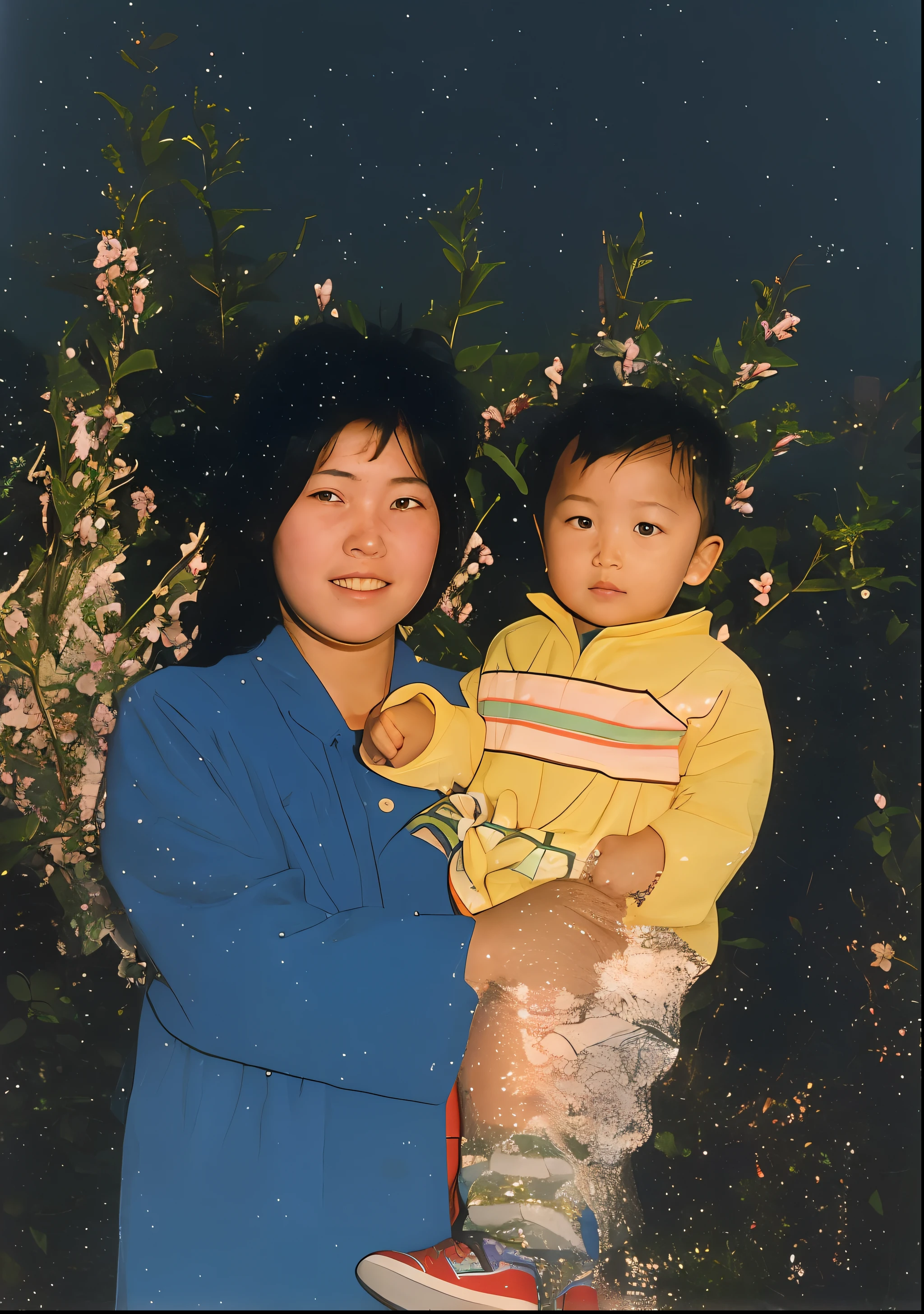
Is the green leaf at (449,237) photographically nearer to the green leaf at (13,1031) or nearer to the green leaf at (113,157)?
the green leaf at (113,157)

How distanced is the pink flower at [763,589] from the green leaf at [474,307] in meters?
0.52

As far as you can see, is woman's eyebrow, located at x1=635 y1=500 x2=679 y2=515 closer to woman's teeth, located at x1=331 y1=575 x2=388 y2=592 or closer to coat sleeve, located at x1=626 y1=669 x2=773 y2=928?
coat sleeve, located at x1=626 y1=669 x2=773 y2=928

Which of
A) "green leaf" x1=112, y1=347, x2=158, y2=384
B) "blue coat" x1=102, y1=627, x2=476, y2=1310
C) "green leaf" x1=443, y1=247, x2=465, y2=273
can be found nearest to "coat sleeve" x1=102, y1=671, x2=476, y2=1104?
"blue coat" x1=102, y1=627, x2=476, y2=1310

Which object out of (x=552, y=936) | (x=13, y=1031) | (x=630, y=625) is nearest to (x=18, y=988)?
(x=13, y=1031)

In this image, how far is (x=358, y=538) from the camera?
1.27 meters

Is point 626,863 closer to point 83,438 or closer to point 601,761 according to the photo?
point 601,761

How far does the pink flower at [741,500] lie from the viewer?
135 centimetres

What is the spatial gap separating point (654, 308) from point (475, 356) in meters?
0.25

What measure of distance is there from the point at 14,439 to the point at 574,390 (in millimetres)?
765

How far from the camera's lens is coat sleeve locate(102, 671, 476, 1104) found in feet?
3.88

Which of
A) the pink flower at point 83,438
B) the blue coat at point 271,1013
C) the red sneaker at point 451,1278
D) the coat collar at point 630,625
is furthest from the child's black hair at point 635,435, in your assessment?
the red sneaker at point 451,1278

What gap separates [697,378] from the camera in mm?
1355

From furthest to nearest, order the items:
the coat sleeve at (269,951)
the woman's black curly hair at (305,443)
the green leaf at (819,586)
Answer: the green leaf at (819,586)
the woman's black curly hair at (305,443)
the coat sleeve at (269,951)

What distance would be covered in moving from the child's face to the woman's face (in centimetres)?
18
